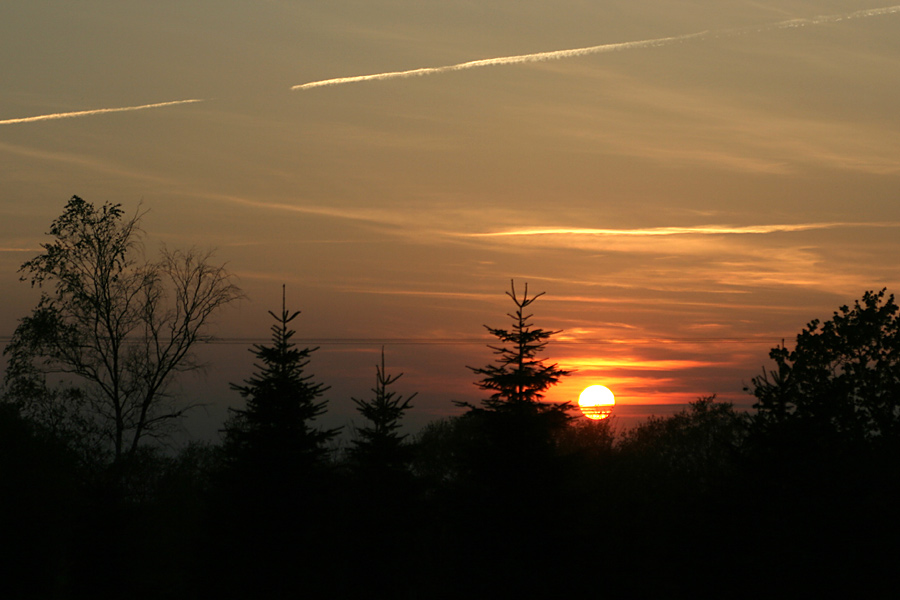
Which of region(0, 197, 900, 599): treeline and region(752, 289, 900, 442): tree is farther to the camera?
region(752, 289, 900, 442): tree

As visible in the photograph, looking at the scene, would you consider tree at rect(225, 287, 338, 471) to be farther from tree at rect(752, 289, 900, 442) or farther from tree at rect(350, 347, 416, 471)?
tree at rect(752, 289, 900, 442)

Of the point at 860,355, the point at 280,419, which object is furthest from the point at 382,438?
the point at 860,355

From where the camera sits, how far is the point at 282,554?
2881 centimetres

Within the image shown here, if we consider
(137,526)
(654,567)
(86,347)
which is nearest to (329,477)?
(137,526)

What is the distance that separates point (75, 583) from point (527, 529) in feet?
46.9

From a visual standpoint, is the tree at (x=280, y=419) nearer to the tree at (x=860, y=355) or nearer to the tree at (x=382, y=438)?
the tree at (x=382, y=438)

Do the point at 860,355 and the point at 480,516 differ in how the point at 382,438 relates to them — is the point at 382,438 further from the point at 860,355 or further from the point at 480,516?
the point at 860,355

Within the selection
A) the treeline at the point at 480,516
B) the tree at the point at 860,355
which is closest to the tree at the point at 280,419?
the treeline at the point at 480,516

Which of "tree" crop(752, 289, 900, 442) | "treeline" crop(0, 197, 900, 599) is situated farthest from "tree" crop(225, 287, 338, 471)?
"tree" crop(752, 289, 900, 442)

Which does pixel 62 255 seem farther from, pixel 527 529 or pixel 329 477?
pixel 527 529

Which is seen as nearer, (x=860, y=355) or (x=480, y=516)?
(x=480, y=516)

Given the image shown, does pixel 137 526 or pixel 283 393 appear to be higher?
pixel 283 393

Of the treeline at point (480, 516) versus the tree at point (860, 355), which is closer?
the treeline at point (480, 516)

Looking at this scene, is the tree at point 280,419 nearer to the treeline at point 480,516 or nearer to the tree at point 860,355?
the treeline at point 480,516
